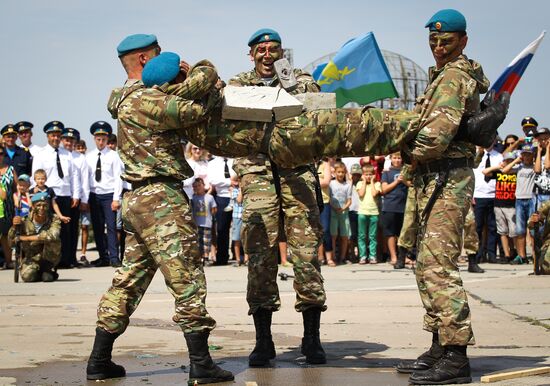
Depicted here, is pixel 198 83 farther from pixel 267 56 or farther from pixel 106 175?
pixel 106 175

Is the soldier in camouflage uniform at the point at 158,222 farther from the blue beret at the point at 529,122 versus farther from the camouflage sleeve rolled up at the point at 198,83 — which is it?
the blue beret at the point at 529,122

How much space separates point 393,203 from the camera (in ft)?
60.1

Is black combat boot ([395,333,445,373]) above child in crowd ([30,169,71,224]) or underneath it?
underneath

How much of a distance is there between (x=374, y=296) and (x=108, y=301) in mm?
5768

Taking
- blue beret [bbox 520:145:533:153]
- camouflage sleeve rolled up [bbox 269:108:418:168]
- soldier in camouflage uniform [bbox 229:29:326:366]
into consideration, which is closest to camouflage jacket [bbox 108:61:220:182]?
camouflage sleeve rolled up [bbox 269:108:418:168]

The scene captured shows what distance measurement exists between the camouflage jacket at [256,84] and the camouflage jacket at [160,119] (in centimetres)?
90

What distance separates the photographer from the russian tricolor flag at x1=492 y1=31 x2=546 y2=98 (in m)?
15.8

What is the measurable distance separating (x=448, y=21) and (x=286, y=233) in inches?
80.0

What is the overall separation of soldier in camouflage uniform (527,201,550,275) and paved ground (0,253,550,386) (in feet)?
2.39

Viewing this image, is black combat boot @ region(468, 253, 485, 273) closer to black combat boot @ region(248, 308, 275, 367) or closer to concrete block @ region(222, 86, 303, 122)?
black combat boot @ region(248, 308, 275, 367)

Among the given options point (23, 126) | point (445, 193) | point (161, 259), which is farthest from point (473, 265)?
point (161, 259)

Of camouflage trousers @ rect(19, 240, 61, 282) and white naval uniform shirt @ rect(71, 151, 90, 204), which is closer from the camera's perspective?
camouflage trousers @ rect(19, 240, 61, 282)

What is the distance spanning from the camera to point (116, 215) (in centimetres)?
1856

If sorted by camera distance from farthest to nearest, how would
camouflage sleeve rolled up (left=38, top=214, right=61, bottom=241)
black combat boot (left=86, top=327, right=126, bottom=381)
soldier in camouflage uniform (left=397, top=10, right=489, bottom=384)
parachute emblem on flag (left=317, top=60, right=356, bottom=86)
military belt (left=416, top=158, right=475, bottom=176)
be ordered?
parachute emblem on flag (left=317, top=60, right=356, bottom=86), camouflage sleeve rolled up (left=38, top=214, right=61, bottom=241), black combat boot (left=86, top=327, right=126, bottom=381), military belt (left=416, top=158, right=475, bottom=176), soldier in camouflage uniform (left=397, top=10, right=489, bottom=384)
